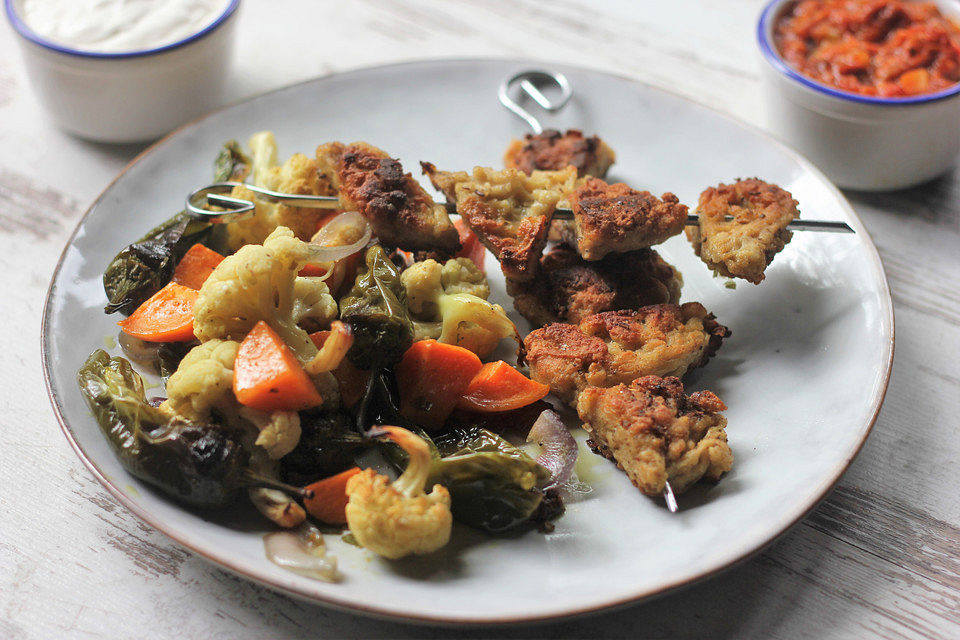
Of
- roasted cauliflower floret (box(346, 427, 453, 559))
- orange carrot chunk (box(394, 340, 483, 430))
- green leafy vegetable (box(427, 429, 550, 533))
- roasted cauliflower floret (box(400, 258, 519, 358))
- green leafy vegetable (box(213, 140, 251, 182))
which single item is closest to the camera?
roasted cauliflower floret (box(346, 427, 453, 559))

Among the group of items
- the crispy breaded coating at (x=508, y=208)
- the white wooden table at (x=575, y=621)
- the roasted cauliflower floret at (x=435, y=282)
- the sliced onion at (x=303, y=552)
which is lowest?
the white wooden table at (x=575, y=621)

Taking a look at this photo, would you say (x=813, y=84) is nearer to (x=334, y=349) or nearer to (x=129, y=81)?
(x=334, y=349)

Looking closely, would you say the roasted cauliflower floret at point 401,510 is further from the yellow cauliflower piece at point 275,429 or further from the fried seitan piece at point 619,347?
the fried seitan piece at point 619,347

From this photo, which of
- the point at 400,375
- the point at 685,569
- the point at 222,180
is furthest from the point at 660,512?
the point at 222,180

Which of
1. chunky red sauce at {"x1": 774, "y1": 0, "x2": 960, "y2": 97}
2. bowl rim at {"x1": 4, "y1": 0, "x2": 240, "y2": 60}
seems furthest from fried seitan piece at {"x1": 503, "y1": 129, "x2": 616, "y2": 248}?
bowl rim at {"x1": 4, "y1": 0, "x2": 240, "y2": 60}

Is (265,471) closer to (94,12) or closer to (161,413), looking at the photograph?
(161,413)

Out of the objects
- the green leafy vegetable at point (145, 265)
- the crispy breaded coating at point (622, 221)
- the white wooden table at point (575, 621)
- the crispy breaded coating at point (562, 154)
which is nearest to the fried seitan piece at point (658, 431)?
the white wooden table at point (575, 621)

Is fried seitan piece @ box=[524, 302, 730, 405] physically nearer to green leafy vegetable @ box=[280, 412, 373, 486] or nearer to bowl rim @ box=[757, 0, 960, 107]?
green leafy vegetable @ box=[280, 412, 373, 486]
